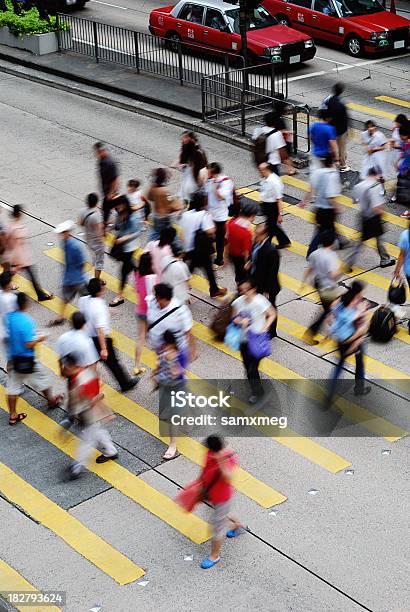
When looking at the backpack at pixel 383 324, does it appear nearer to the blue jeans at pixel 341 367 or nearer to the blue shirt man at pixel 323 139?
the blue jeans at pixel 341 367

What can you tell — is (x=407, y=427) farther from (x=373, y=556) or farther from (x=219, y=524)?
(x=219, y=524)

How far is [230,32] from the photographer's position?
25.0m

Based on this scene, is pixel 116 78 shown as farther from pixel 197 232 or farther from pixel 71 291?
pixel 71 291

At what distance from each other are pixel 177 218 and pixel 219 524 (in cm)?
620

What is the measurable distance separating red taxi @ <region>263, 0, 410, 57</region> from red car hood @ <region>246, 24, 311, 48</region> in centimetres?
132

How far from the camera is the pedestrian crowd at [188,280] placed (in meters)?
11.0

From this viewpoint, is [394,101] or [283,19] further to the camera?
[283,19]

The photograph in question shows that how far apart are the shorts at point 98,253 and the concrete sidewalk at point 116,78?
26.4 feet

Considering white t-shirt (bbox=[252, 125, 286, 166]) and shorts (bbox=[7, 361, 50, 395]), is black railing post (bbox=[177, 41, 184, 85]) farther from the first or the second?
shorts (bbox=[7, 361, 50, 395])

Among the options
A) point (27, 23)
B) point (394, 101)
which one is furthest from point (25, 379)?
point (27, 23)

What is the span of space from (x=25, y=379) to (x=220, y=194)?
4070mm

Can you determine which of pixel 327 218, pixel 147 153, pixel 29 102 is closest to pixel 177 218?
pixel 327 218

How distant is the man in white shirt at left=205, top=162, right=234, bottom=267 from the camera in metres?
14.6

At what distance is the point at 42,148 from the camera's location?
2117 centimetres
